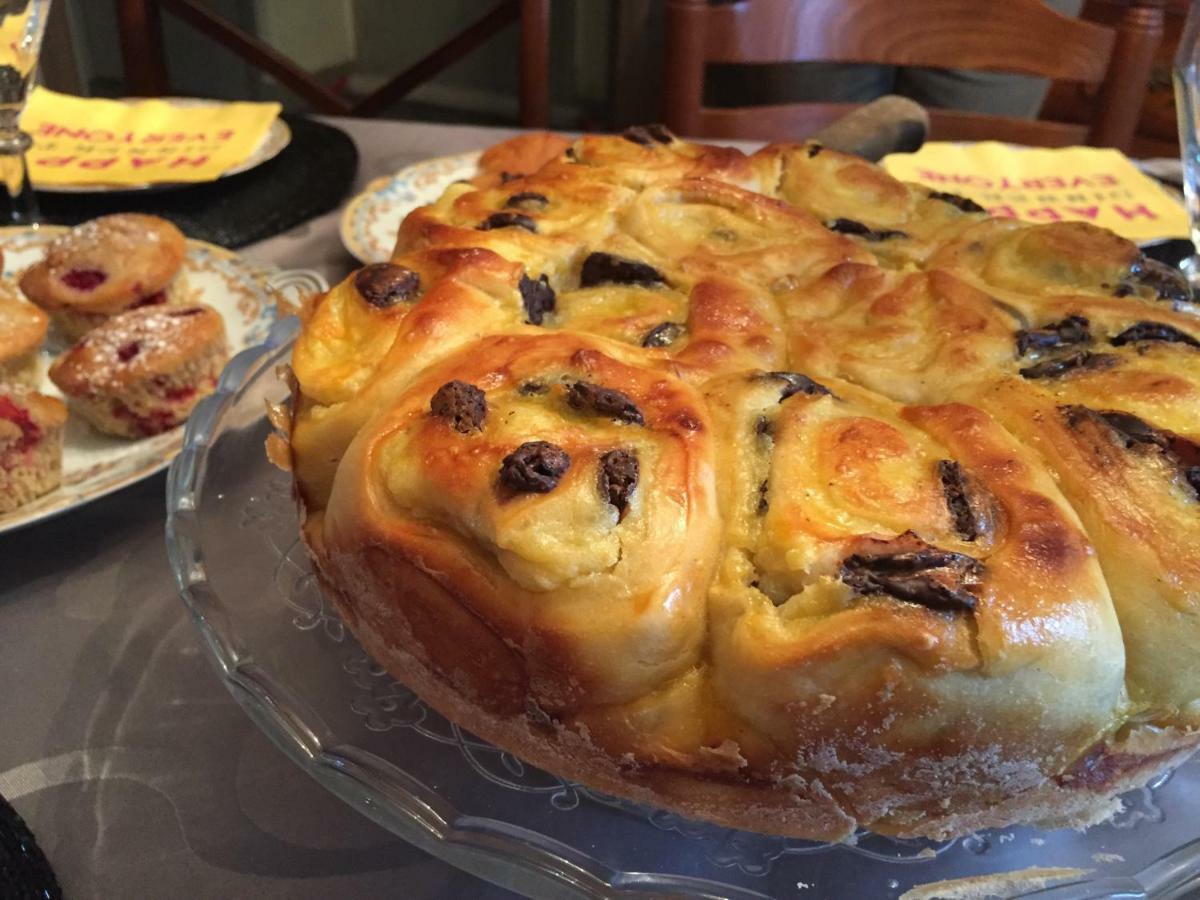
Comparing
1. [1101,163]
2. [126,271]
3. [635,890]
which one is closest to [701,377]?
[635,890]

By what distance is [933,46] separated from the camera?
2.11m

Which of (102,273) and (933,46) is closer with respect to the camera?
(102,273)

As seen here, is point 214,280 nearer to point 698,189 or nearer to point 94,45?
point 698,189

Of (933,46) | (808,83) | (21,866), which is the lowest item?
(808,83)

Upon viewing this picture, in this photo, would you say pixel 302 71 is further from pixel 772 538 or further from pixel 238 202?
pixel 772 538

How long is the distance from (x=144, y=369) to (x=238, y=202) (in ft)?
2.01

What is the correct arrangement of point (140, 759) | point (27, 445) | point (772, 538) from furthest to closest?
point (27, 445), point (140, 759), point (772, 538)

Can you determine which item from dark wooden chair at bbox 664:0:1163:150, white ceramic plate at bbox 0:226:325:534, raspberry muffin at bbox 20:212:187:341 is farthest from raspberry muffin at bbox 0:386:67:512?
dark wooden chair at bbox 664:0:1163:150

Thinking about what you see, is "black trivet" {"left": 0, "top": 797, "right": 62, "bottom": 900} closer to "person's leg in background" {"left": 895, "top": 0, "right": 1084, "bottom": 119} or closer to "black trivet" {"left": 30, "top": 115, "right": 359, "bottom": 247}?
"black trivet" {"left": 30, "top": 115, "right": 359, "bottom": 247}

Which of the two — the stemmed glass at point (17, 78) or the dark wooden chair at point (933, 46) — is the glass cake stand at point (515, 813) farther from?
the dark wooden chair at point (933, 46)

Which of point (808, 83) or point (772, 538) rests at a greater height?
point (772, 538)

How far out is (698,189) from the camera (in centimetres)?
96

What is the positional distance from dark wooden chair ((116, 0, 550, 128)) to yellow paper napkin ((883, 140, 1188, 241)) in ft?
3.23

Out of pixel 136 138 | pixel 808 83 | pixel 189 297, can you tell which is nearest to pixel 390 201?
pixel 189 297
